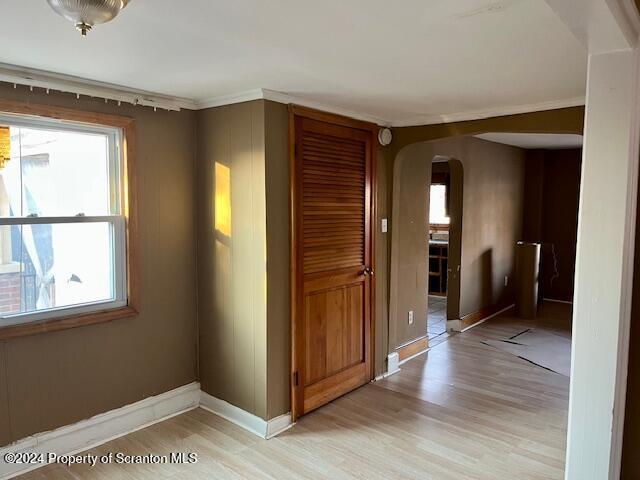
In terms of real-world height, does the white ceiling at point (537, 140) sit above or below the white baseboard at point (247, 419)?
above

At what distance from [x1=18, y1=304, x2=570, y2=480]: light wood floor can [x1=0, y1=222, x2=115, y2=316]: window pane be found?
3.05 feet

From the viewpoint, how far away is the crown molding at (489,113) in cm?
309

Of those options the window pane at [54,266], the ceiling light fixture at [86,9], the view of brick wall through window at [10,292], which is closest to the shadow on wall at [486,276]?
the window pane at [54,266]

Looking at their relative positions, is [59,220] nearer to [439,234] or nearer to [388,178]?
[388,178]

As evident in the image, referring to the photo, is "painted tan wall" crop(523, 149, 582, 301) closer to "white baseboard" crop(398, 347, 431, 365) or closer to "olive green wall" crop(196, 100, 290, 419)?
A: "white baseboard" crop(398, 347, 431, 365)

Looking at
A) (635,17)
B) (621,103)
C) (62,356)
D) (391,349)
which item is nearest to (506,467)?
(391,349)

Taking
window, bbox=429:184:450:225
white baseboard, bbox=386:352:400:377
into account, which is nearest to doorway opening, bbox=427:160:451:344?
window, bbox=429:184:450:225

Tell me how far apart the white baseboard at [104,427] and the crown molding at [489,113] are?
2.62 metres

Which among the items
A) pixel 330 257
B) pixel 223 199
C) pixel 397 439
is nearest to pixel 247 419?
pixel 397 439

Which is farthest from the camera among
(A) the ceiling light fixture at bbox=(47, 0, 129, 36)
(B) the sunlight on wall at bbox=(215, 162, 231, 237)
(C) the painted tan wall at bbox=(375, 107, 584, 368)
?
(C) the painted tan wall at bbox=(375, 107, 584, 368)

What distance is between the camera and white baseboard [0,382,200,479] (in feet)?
8.59

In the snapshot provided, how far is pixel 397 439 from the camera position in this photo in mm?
2998

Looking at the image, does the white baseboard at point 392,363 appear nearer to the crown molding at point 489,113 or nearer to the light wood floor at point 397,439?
the light wood floor at point 397,439

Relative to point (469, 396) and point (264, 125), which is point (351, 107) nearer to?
point (264, 125)
